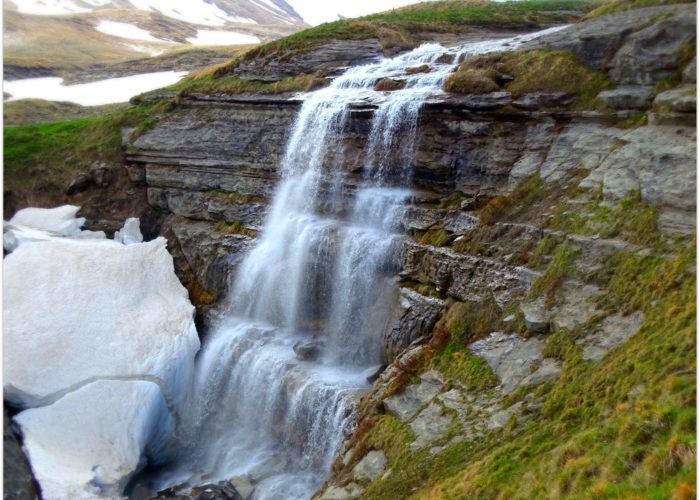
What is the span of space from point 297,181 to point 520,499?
2129cm

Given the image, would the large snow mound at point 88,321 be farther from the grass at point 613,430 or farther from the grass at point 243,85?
the grass at point 613,430

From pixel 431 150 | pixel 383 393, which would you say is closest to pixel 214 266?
pixel 431 150

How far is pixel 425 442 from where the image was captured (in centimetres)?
1661

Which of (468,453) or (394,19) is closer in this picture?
(468,453)

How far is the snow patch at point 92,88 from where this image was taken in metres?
65.6

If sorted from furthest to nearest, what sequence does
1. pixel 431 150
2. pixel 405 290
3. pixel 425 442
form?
pixel 431 150, pixel 405 290, pixel 425 442

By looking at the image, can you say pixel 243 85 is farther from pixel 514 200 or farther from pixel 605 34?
pixel 514 200

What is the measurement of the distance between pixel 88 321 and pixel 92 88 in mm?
51103

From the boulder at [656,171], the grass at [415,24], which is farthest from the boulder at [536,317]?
the grass at [415,24]

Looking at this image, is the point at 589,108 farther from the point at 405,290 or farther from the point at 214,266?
the point at 214,266

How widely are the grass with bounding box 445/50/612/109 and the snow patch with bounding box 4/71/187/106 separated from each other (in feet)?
152

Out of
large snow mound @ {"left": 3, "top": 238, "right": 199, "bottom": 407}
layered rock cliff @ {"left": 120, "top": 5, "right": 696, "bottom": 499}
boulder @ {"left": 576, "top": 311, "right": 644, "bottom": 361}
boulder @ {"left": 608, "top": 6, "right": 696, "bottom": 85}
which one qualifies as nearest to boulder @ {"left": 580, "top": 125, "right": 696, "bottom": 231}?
layered rock cliff @ {"left": 120, "top": 5, "right": 696, "bottom": 499}

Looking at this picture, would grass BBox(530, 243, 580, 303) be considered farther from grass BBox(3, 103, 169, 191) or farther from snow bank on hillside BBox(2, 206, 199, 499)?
grass BBox(3, 103, 169, 191)

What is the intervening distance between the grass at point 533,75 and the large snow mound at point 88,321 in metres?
15.7
